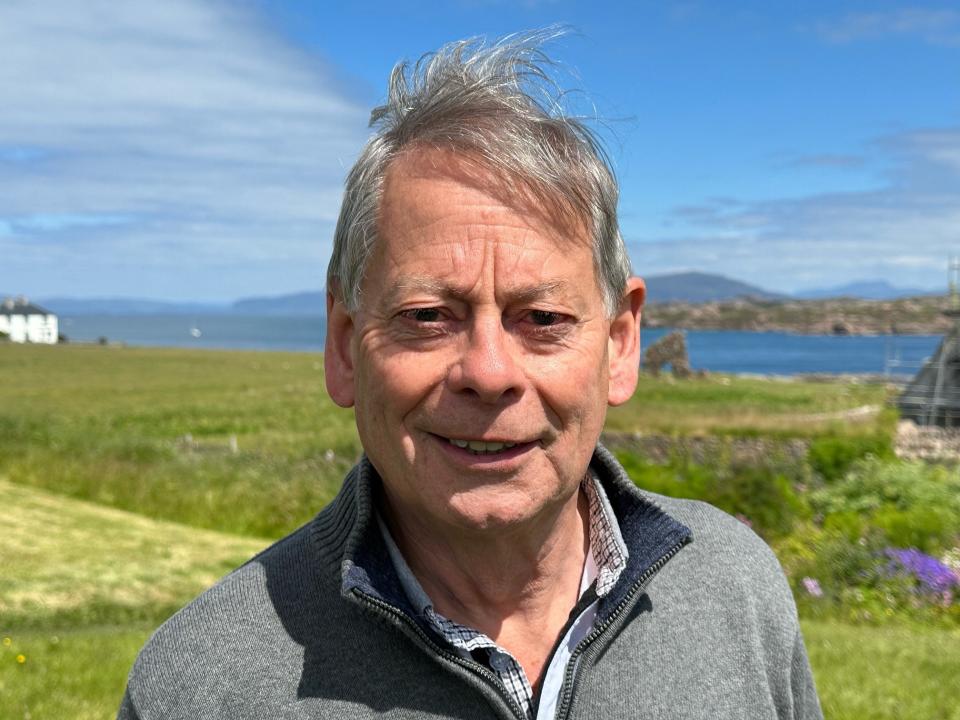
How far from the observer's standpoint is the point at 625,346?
98.8 inches

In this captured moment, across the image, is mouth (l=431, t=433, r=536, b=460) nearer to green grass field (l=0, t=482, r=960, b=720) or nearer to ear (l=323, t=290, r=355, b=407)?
ear (l=323, t=290, r=355, b=407)

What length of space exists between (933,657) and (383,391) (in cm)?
738

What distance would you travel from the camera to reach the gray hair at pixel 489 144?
7.14 ft

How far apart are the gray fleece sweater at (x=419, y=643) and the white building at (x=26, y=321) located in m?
146

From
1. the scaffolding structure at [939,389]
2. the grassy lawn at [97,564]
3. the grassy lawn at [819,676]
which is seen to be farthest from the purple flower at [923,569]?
the scaffolding structure at [939,389]

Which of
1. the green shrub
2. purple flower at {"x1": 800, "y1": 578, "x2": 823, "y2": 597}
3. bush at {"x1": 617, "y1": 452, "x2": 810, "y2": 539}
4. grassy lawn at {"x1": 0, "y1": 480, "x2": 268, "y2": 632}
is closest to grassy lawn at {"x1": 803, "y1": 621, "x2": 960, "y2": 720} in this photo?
purple flower at {"x1": 800, "y1": 578, "x2": 823, "y2": 597}

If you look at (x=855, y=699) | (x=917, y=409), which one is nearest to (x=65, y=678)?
(x=855, y=699)

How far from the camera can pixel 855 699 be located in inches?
264

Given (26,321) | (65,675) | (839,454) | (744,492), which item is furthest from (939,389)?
(26,321)

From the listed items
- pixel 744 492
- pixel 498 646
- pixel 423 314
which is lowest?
pixel 744 492

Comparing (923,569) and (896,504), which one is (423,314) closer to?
(923,569)

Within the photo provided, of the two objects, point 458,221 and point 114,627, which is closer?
point 458,221

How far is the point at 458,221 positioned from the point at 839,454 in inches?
754

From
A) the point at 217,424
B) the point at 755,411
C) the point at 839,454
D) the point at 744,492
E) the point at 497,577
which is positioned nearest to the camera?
the point at 497,577
